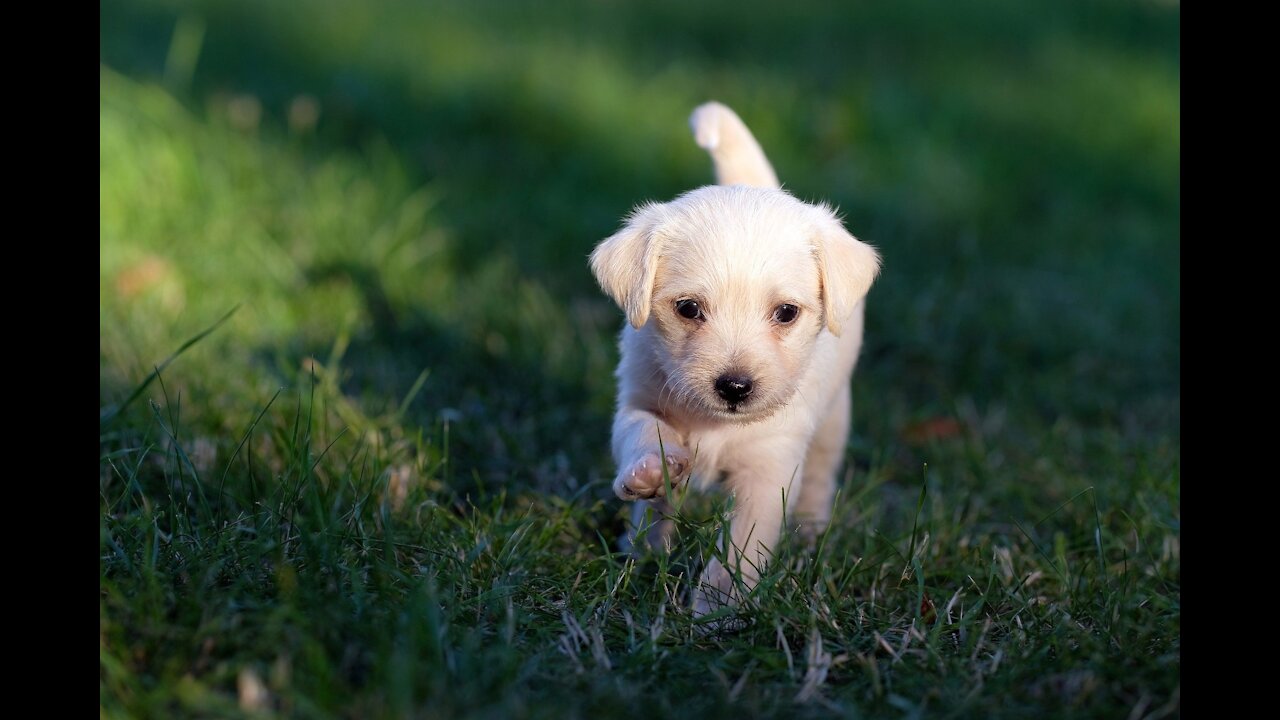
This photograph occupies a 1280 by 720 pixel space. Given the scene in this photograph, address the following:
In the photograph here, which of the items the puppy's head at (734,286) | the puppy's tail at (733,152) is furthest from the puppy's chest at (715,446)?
the puppy's tail at (733,152)

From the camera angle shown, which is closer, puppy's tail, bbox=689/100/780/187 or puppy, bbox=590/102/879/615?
puppy, bbox=590/102/879/615

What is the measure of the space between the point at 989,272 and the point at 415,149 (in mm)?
3148

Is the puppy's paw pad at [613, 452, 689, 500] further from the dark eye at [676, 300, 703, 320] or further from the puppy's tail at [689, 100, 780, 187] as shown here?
the puppy's tail at [689, 100, 780, 187]

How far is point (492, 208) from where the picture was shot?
6000 millimetres

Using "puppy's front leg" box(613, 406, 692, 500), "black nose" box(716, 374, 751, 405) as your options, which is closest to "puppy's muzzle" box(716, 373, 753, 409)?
"black nose" box(716, 374, 751, 405)

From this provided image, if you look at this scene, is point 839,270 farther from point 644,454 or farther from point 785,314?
point 644,454

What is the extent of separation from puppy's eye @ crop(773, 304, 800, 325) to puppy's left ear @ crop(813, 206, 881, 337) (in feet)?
0.30

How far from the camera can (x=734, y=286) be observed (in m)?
2.94

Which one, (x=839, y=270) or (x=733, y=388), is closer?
(x=733, y=388)

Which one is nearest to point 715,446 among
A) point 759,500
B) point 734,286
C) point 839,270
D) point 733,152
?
point 759,500

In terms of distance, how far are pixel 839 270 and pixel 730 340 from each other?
0.37 metres

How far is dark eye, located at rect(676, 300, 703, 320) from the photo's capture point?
3.02 meters
